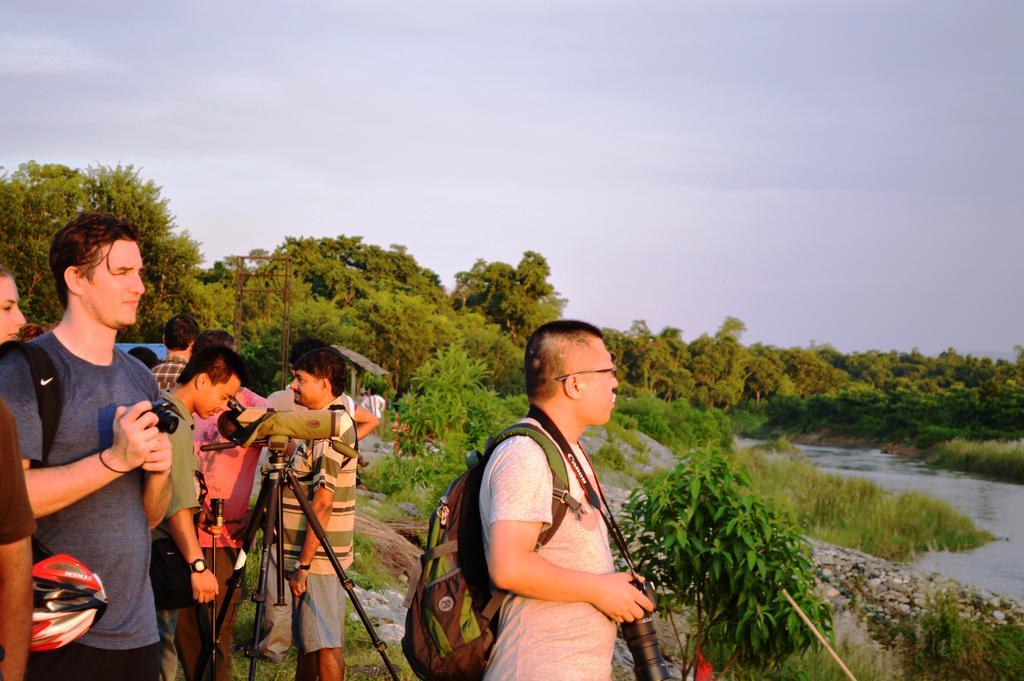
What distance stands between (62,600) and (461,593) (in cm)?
97

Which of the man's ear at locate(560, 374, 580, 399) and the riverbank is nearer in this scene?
the man's ear at locate(560, 374, 580, 399)

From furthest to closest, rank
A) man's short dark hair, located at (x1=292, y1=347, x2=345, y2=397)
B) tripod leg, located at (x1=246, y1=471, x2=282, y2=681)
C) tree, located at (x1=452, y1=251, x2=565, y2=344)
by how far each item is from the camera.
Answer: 1. tree, located at (x1=452, y1=251, x2=565, y2=344)
2. man's short dark hair, located at (x1=292, y1=347, x2=345, y2=397)
3. tripod leg, located at (x1=246, y1=471, x2=282, y2=681)

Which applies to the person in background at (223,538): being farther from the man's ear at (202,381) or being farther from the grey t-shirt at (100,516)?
the grey t-shirt at (100,516)

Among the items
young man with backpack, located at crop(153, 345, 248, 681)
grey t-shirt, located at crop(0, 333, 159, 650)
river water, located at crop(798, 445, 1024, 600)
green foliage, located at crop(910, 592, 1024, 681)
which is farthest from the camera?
river water, located at crop(798, 445, 1024, 600)

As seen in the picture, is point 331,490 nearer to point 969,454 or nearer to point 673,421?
point 969,454

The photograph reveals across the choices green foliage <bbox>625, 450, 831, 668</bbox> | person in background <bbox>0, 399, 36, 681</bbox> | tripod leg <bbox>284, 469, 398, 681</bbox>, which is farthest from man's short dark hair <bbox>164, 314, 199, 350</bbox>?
person in background <bbox>0, 399, 36, 681</bbox>

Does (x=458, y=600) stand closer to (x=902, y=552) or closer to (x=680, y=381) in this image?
(x=902, y=552)

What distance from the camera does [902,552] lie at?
23.8 metres

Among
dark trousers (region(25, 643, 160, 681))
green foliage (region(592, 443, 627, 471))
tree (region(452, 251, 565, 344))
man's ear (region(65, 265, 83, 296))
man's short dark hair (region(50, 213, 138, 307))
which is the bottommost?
green foliage (region(592, 443, 627, 471))

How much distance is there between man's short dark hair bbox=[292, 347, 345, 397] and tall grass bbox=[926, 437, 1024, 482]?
1589 inches

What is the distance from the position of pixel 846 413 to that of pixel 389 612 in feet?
188

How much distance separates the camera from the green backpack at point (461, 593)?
2.60m

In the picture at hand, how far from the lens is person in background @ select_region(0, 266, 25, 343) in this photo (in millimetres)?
2568

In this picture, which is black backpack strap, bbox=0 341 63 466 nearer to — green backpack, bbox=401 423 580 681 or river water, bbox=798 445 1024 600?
green backpack, bbox=401 423 580 681
